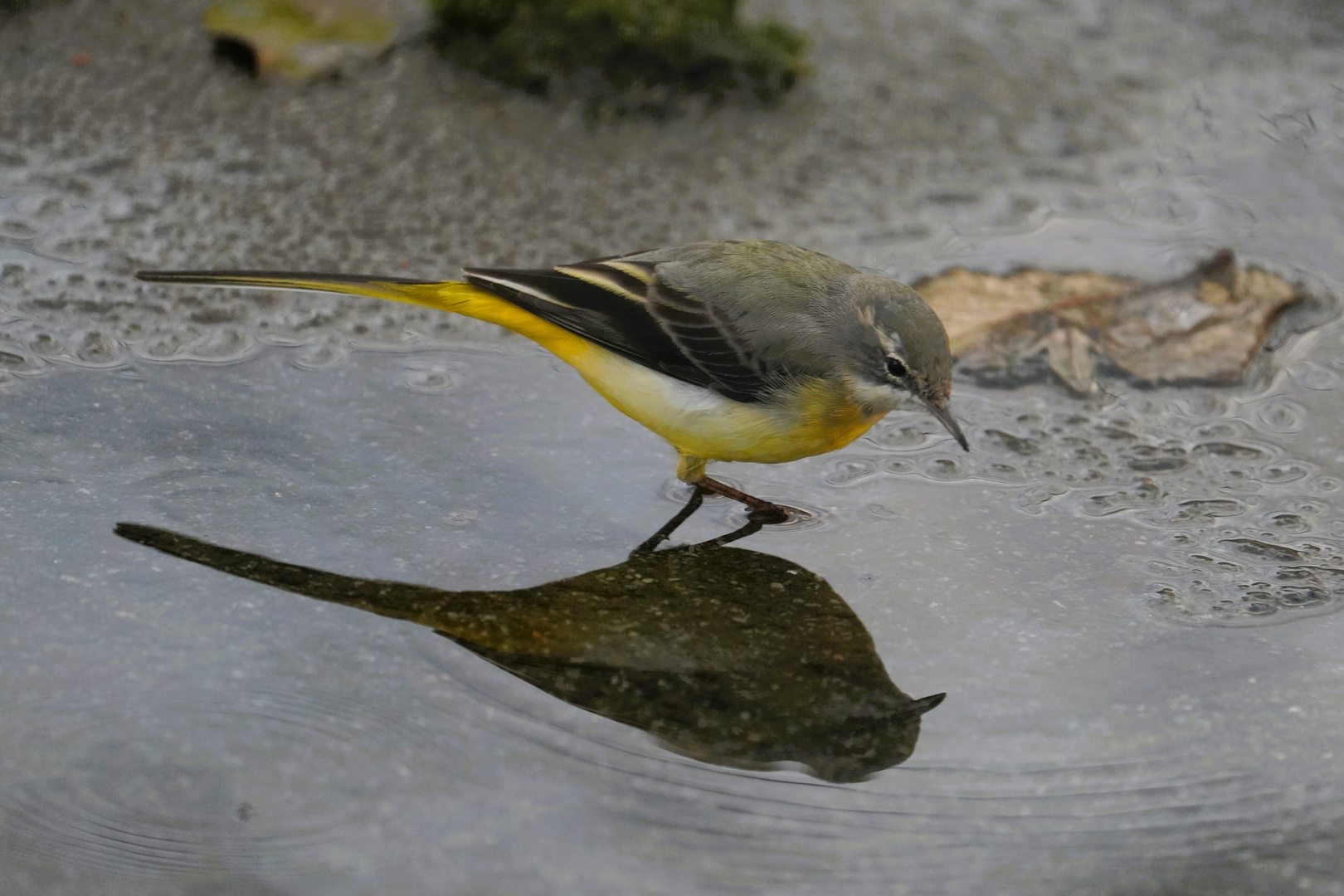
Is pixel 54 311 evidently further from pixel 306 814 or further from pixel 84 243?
pixel 306 814

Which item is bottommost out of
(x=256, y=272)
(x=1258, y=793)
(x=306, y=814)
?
(x=306, y=814)

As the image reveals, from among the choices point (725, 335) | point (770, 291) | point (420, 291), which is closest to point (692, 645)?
point (725, 335)

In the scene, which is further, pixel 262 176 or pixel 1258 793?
pixel 262 176

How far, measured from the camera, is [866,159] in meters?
7.09

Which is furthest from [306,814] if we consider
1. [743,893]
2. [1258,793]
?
[1258,793]

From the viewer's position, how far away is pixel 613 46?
7035 millimetres

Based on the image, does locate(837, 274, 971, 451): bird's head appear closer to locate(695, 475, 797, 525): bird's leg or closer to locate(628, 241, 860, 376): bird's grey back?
locate(628, 241, 860, 376): bird's grey back

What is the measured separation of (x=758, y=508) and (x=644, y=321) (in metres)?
0.83

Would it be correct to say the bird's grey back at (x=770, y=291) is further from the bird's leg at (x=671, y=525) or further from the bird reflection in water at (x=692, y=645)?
the bird reflection in water at (x=692, y=645)

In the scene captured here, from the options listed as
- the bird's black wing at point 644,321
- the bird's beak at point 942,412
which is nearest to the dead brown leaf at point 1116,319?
the bird's beak at point 942,412

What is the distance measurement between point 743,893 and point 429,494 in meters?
2.05

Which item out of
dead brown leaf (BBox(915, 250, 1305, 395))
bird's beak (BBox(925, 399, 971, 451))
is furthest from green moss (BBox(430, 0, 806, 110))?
bird's beak (BBox(925, 399, 971, 451))

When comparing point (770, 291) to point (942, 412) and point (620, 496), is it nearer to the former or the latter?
point (942, 412)

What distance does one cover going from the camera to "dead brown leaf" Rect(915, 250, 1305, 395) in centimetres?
574
